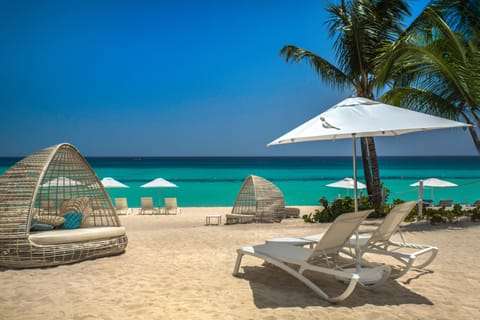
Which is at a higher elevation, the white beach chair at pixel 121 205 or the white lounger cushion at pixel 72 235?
the white lounger cushion at pixel 72 235

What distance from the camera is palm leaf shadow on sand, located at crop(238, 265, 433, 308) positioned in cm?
392

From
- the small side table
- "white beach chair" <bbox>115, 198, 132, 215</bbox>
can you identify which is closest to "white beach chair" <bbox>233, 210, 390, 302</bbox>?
the small side table

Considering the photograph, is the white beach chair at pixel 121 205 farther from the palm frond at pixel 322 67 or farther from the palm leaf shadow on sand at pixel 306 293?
the palm leaf shadow on sand at pixel 306 293

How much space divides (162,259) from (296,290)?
231cm

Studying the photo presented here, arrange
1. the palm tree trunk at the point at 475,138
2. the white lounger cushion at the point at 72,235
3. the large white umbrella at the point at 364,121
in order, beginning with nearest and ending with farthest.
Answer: the large white umbrella at the point at 364,121 < the white lounger cushion at the point at 72,235 < the palm tree trunk at the point at 475,138

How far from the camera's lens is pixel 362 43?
1131cm

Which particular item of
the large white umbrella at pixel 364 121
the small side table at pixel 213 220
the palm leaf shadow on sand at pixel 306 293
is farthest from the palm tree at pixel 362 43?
the palm leaf shadow on sand at pixel 306 293

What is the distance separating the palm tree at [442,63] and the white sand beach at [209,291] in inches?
141

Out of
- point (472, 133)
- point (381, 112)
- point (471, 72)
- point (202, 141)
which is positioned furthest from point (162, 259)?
point (202, 141)

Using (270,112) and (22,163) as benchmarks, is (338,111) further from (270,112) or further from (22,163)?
(270,112)

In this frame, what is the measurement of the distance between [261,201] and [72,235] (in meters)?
6.61

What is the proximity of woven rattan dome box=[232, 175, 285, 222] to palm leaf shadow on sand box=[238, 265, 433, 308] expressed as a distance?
20.9 feet

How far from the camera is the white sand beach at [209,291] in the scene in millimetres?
3629

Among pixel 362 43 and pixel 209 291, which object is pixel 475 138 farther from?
pixel 209 291
